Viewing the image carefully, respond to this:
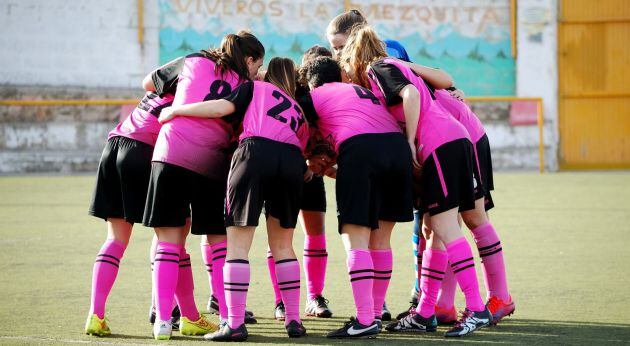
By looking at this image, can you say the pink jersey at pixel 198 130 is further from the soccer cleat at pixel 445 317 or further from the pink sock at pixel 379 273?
the soccer cleat at pixel 445 317

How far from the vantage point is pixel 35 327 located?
5.98 metres

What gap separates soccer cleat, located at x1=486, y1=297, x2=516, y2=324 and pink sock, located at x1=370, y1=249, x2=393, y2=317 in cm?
69

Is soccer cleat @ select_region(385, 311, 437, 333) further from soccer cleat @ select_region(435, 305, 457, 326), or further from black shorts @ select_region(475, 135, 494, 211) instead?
black shorts @ select_region(475, 135, 494, 211)

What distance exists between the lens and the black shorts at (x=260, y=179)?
5570mm

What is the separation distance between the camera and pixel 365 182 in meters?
5.69

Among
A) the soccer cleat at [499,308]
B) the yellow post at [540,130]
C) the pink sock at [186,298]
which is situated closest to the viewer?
the pink sock at [186,298]

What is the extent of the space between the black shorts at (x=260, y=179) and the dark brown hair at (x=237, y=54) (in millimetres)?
508

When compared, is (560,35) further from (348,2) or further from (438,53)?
(348,2)

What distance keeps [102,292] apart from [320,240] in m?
1.53

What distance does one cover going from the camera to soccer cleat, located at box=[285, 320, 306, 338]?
5.76m

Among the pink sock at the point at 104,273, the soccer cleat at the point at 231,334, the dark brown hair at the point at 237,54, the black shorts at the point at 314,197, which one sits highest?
the dark brown hair at the point at 237,54

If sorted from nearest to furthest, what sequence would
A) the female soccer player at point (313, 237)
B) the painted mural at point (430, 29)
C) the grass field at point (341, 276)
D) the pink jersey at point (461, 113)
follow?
the grass field at point (341, 276) < the pink jersey at point (461, 113) < the female soccer player at point (313, 237) < the painted mural at point (430, 29)

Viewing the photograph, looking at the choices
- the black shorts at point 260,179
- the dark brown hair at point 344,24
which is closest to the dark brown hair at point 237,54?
the black shorts at point 260,179

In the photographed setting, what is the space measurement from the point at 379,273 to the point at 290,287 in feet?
1.77
